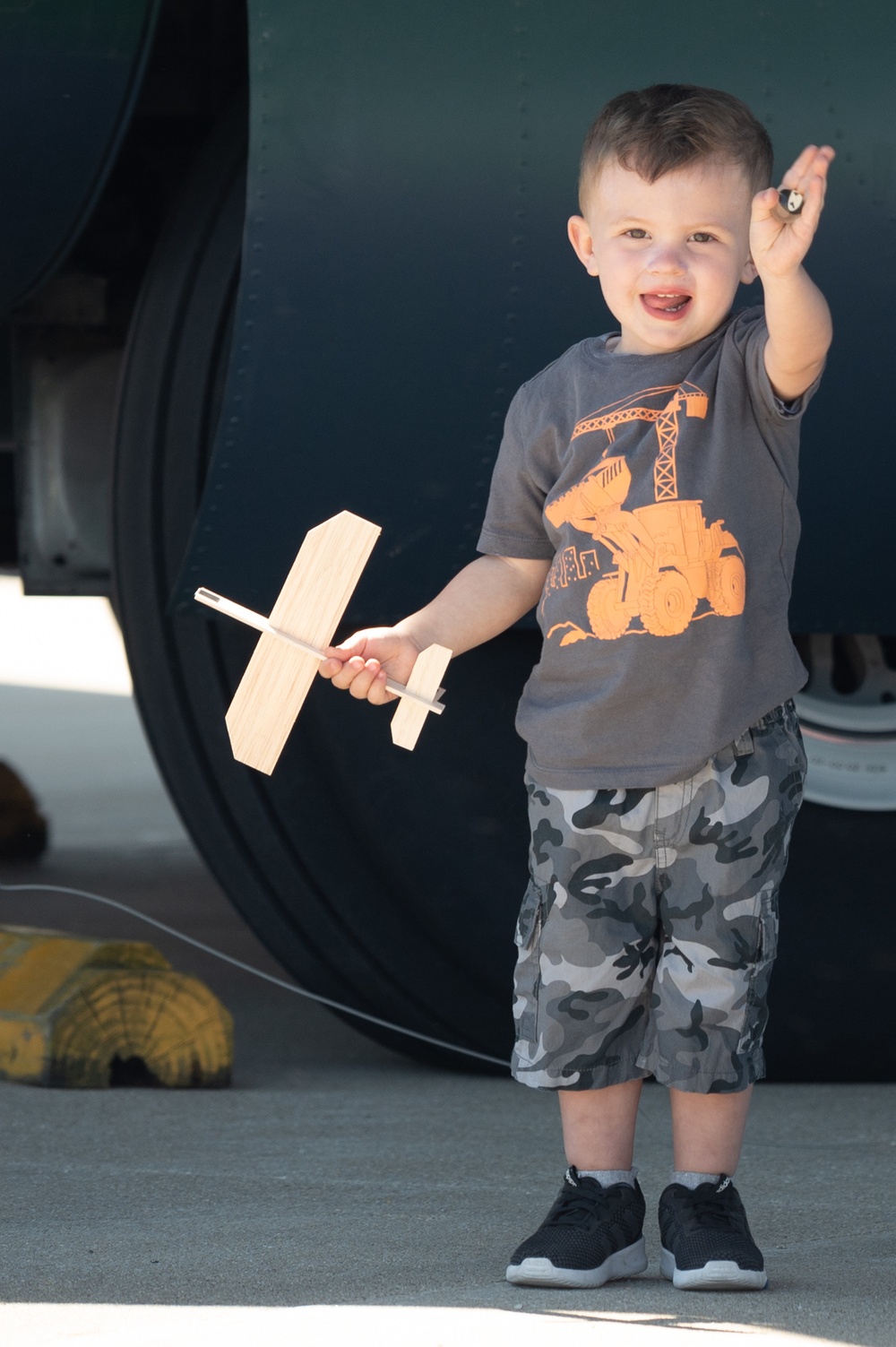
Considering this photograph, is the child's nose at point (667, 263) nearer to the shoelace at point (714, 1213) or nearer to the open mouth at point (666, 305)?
the open mouth at point (666, 305)

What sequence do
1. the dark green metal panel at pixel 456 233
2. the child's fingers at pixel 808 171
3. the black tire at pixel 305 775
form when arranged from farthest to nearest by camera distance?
the black tire at pixel 305 775 < the dark green metal panel at pixel 456 233 < the child's fingers at pixel 808 171

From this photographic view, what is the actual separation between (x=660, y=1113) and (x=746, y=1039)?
0.89 meters

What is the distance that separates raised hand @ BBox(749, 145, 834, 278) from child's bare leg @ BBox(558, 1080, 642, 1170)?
3.14 feet

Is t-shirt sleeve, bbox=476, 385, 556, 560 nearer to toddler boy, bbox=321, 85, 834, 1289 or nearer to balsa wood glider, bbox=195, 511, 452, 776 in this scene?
toddler boy, bbox=321, 85, 834, 1289

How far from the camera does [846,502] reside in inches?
107

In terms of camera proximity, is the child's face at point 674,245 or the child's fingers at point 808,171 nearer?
the child's fingers at point 808,171

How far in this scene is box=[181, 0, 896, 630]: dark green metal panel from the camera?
2.67 m

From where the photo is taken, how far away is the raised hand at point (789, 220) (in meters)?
1.81

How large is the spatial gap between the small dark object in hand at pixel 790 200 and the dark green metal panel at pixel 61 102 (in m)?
1.37

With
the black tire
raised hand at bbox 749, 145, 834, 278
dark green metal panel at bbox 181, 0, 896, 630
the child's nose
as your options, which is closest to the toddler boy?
the child's nose

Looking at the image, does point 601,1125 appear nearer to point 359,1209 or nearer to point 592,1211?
point 592,1211

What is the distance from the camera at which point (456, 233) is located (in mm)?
2684

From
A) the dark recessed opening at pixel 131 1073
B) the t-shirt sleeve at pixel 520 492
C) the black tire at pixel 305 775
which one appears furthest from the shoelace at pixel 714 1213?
the dark recessed opening at pixel 131 1073

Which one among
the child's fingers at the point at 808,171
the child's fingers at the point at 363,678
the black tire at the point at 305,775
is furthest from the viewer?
the black tire at the point at 305,775
